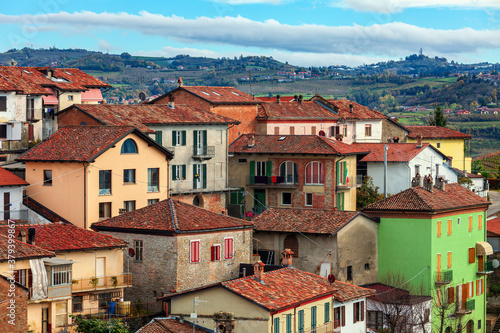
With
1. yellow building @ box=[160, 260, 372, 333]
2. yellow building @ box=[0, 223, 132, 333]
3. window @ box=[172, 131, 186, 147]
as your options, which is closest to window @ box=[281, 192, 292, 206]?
window @ box=[172, 131, 186, 147]

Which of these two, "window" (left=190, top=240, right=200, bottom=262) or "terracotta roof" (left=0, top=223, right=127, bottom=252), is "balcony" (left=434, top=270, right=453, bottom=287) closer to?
"window" (left=190, top=240, right=200, bottom=262)

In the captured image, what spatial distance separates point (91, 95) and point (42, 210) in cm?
3012

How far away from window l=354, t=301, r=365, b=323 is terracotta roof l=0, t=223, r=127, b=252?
13278mm

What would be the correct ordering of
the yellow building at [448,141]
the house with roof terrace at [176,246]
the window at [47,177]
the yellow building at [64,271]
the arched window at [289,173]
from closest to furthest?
the yellow building at [64,271] → the house with roof terrace at [176,246] → the window at [47,177] → the arched window at [289,173] → the yellow building at [448,141]

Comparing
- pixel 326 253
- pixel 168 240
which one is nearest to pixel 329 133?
pixel 326 253

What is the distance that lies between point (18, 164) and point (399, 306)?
27.4m

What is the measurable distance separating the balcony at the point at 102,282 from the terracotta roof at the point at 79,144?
10.6 metres

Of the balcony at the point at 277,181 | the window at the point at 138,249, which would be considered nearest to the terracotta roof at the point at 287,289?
the window at the point at 138,249

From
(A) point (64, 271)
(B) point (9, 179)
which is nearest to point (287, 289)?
(A) point (64, 271)

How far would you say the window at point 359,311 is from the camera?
54688 mm

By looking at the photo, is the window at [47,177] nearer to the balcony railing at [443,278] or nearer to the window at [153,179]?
the window at [153,179]

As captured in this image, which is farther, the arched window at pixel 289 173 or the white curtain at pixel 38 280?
the arched window at pixel 289 173

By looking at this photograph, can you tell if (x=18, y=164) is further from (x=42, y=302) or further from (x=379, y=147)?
(x=379, y=147)

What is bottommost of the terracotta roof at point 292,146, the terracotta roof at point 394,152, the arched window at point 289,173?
the arched window at point 289,173
